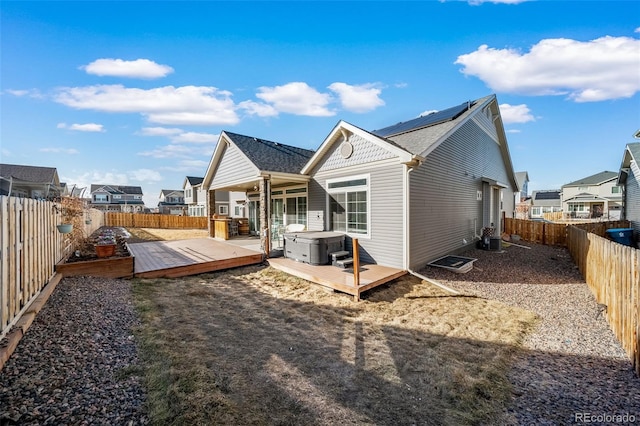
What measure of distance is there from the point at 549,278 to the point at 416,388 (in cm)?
740

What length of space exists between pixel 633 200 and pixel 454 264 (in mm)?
14868

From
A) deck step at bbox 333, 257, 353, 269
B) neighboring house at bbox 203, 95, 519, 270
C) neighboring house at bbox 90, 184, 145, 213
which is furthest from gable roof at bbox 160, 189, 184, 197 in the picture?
deck step at bbox 333, 257, 353, 269

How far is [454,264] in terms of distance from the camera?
322 inches

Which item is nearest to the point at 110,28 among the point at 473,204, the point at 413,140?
the point at 413,140

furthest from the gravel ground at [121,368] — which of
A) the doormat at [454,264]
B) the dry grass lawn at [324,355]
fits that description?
the doormat at [454,264]

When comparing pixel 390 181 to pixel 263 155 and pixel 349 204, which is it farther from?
pixel 263 155

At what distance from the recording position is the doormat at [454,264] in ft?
25.9

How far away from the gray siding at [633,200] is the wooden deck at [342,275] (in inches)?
605

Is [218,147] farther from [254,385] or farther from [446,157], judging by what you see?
[254,385]

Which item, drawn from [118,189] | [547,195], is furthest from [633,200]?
[118,189]

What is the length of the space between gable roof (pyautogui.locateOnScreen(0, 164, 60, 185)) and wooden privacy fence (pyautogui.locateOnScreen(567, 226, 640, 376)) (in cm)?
3622

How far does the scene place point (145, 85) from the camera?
10.5 meters

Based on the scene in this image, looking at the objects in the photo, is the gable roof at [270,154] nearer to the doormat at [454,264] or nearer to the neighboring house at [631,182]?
the doormat at [454,264]

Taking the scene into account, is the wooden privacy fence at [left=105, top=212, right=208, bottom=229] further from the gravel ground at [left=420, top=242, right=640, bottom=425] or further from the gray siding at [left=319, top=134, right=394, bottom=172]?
the gravel ground at [left=420, top=242, right=640, bottom=425]
